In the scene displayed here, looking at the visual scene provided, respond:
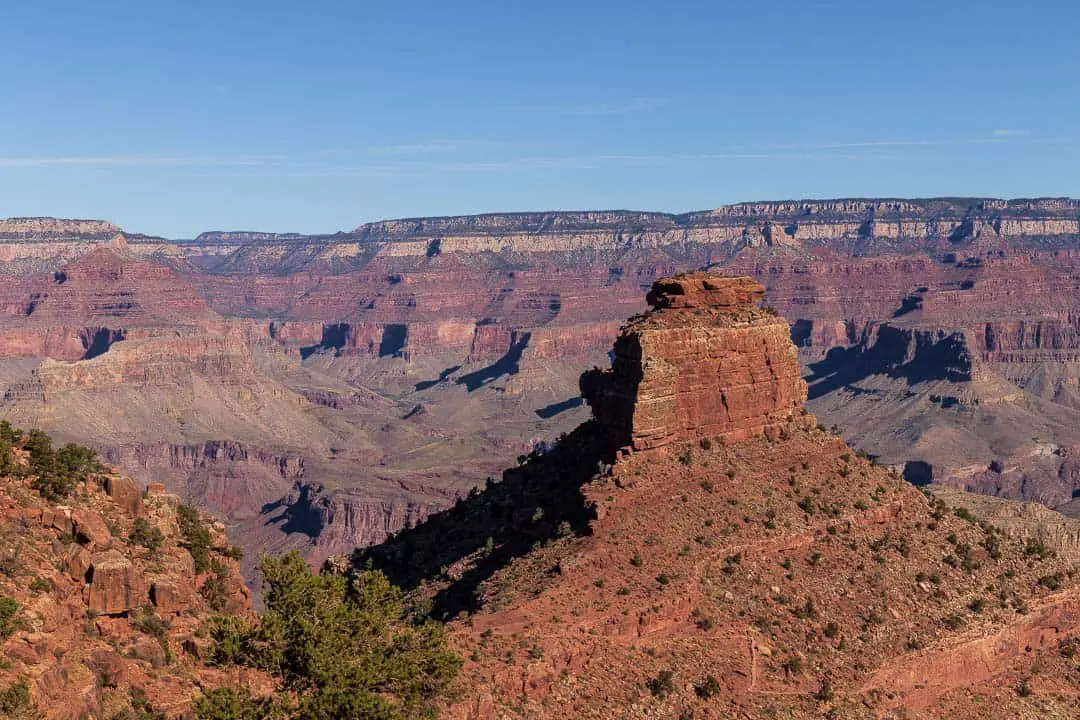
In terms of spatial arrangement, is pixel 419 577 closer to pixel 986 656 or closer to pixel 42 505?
pixel 42 505

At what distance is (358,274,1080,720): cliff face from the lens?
4078cm

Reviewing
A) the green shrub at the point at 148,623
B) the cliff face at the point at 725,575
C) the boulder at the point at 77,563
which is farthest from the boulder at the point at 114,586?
the cliff face at the point at 725,575

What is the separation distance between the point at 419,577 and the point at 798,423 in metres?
19.4

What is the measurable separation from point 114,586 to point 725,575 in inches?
902

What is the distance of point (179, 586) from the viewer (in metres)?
39.5

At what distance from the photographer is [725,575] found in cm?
4591

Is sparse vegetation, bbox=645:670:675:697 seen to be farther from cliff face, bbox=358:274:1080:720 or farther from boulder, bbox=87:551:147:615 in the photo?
boulder, bbox=87:551:147:615

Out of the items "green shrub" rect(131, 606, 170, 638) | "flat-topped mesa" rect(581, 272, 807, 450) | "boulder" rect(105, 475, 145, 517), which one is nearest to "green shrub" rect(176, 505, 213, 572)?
"boulder" rect(105, 475, 145, 517)

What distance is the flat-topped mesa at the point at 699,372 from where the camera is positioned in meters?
49.1

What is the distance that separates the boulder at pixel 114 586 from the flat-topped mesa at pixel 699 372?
20.8 m

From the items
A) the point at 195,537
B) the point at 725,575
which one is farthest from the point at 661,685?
the point at 195,537

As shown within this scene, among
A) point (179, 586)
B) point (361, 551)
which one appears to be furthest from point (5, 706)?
point (361, 551)

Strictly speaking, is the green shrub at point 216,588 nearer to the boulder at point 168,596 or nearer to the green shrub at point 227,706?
the boulder at point 168,596


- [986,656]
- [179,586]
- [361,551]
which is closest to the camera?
[179,586]
